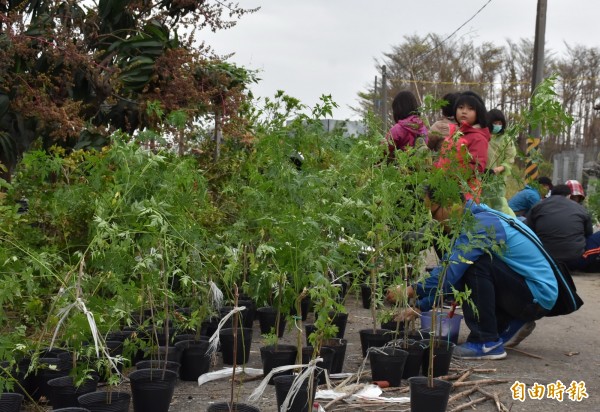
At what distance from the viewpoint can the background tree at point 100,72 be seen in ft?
16.9

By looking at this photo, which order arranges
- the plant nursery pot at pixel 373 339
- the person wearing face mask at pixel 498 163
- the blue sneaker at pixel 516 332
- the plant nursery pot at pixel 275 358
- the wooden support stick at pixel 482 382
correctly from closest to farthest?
the person wearing face mask at pixel 498 163 → the wooden support stick at pixel 482 382 → the plant nursery pot at pixel 275 358 → the plant nursery pot at pixel 373 339 → the blue sneaker at pixel 516 332

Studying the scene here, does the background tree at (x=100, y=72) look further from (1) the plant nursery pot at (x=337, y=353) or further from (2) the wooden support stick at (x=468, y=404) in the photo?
(2) the wooden support stick at (x=468, y=404)

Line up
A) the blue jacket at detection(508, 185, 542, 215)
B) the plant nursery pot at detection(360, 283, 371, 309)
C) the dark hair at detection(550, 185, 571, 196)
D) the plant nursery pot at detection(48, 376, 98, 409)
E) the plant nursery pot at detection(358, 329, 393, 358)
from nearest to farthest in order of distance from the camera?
the plant nursery pot at detection(48, 376, 98, 409) → the plant nursery pot at detection(358, 329, 393, 358) → the plant nursery pot at detection(360, 283, 371, 309) → the dark hair at detection(550, 185, 571, 196) → the blue jacket at detection(508, 185, 542, 215)

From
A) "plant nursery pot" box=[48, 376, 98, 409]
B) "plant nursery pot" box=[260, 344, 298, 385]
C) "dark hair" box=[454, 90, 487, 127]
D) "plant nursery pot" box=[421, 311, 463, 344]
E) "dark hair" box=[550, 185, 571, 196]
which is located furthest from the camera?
"dark hair" box=[550, 185, 571, 196]

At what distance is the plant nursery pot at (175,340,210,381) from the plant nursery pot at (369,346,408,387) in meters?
0.95

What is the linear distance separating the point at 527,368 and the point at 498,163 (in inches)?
51.5

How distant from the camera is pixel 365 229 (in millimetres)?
4570

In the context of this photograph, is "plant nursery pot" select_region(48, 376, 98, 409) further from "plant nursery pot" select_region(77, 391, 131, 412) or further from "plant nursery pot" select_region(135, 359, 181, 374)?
"plant nursery pot" select_region(135, 359, 181, 374)

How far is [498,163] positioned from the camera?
14.2 feet

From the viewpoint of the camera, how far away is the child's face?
5.35 metres

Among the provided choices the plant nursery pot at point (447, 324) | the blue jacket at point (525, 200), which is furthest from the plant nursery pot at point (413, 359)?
the blue jacket at point (525, 200)

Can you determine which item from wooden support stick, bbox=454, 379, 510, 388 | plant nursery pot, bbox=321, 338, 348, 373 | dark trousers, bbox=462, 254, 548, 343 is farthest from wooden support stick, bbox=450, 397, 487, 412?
dark trousers, bbox=462, 254, 548, 343

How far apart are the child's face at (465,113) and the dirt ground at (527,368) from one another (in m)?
1.57

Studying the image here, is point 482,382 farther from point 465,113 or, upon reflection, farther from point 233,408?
point 465,113
